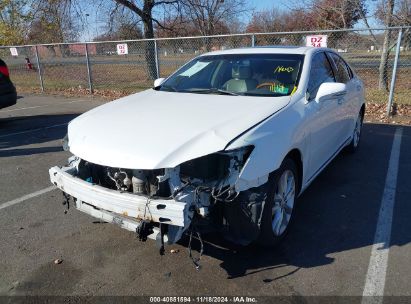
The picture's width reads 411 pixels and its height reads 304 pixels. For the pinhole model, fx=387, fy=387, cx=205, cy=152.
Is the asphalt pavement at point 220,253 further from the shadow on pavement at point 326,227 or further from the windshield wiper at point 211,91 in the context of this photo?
the windshield wiper at point 211,91

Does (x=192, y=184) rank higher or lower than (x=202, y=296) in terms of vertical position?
higher

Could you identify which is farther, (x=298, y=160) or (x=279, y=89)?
(x=279, y=89)

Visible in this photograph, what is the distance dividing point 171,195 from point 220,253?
938 millimetres

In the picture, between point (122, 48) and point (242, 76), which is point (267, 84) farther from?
point (122, 48)

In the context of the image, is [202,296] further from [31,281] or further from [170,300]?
[31,281]

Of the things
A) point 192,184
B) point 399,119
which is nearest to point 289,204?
point 192,184

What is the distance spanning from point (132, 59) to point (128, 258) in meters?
15.6

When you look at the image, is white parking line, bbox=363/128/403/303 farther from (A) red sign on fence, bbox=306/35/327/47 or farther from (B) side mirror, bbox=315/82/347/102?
(A) red sign on fence, bbox=306/35/327/47

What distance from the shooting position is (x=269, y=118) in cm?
312

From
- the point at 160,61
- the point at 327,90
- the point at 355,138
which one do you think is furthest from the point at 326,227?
the point at 160,61

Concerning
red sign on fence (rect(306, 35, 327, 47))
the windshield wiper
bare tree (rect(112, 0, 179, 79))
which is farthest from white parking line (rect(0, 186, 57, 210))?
bare tree (rect(112, 0, 179, 79))

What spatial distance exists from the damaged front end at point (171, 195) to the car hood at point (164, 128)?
0.14 m

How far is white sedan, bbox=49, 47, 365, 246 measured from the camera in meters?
2.71

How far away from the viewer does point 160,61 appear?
1683 centimetres
